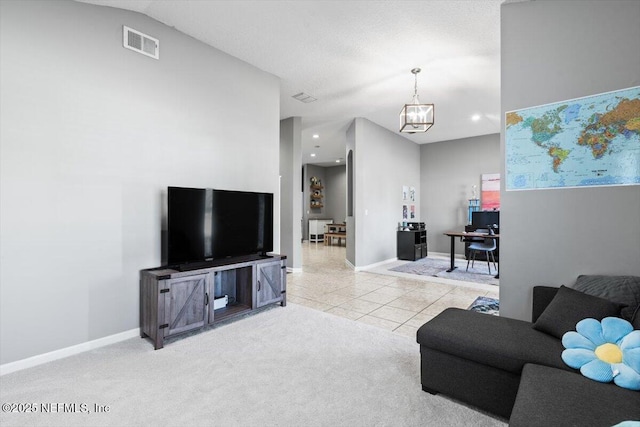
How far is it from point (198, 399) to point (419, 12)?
364 cm

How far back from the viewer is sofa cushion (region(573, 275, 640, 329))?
1.75m

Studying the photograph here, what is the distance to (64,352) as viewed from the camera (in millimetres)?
2467

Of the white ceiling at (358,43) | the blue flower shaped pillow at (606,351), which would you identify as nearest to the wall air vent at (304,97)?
the white ceiling at (358,43)

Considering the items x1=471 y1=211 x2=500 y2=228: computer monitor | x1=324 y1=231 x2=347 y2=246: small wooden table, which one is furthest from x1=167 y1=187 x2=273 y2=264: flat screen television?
x1=324 y1=231 x2=347 y2=246: small wooden table

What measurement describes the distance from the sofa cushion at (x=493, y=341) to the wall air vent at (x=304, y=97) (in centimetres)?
400

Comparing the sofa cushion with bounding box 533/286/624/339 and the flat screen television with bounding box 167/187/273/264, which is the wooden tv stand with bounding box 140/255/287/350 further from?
the sofa cushion with bounding box 533/286/624/339

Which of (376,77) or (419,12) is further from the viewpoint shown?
(376,77)

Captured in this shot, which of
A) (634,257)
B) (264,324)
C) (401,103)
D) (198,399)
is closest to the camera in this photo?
(198,399)

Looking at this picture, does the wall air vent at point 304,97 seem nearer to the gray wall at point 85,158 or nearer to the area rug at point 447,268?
the gray wall at point 85,158

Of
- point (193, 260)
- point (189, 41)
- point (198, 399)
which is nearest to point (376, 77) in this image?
point (189, 41)

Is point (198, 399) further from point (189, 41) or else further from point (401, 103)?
point (401, 103)

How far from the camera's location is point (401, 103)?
5.36m

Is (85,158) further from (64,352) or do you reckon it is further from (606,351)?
(606,351)

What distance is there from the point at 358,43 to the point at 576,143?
91.9 inches
